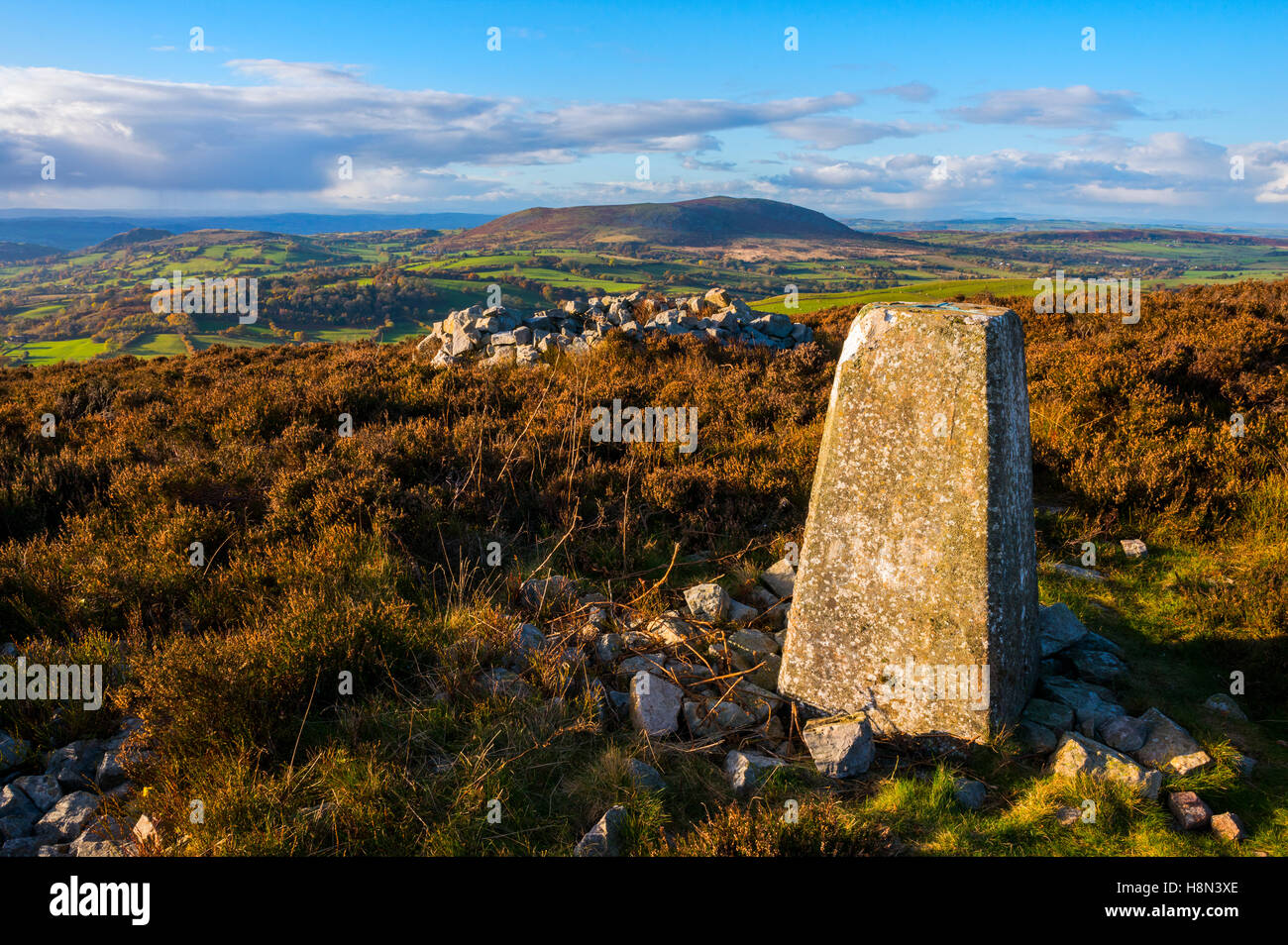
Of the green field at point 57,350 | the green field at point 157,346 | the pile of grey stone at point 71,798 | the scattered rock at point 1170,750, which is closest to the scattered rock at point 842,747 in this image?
the scattered rock at point 1170,750

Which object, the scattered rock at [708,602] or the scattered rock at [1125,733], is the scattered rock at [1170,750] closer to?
the scattered rock at [1125,733]

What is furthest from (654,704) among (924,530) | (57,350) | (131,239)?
(131,239)

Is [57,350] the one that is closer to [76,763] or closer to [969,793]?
[76,763]

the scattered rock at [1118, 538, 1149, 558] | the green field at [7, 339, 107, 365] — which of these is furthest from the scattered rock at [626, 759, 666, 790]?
the green field at [7, 339, 107, 365]
